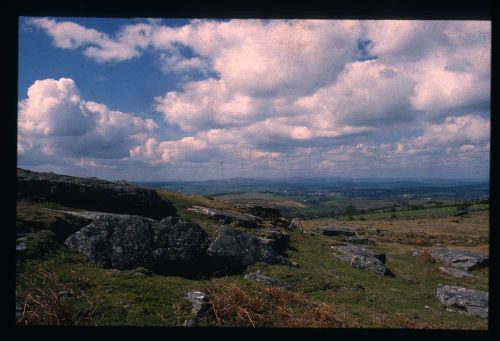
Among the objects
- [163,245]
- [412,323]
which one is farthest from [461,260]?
[163,245]

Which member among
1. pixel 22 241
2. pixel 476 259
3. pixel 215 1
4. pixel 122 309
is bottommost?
pixel 476 259

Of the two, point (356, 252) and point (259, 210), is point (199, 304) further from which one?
point (259, 210)

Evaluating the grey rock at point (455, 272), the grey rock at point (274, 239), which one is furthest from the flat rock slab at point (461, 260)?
the grey rock at point (274, 239)

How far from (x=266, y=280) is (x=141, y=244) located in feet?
17.2

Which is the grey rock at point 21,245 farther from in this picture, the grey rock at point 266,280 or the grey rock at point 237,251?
the grey rock at point 266,280

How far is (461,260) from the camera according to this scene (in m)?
24.0

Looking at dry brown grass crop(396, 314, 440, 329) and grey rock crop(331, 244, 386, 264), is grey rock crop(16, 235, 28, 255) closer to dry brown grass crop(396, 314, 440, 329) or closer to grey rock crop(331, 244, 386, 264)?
dry brown grass crop(396, 314, 440, 329)

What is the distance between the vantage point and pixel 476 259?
2380 centimetres

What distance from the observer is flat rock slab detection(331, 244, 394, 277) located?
19672 millimetres

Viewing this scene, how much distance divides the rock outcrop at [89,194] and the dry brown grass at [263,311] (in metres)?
14.1

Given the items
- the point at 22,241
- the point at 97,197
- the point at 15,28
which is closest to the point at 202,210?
the point at 97,197

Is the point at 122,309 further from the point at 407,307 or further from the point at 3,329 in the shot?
the point at 407,307

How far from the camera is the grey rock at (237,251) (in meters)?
15.0

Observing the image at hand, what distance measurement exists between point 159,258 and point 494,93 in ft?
40.4
